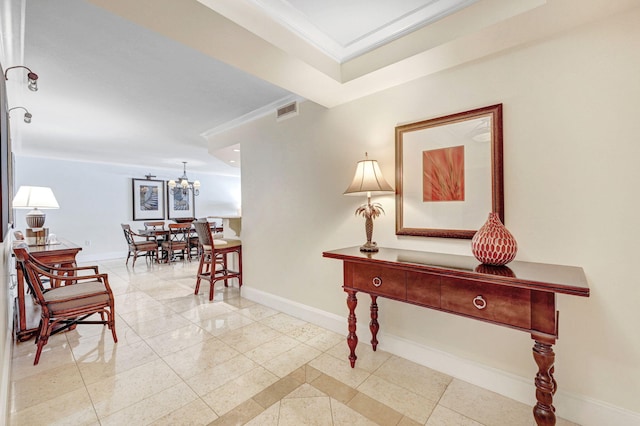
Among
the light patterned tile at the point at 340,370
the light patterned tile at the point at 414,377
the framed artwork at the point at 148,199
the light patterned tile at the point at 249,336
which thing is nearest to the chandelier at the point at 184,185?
the framed artwork at the point at 148,199

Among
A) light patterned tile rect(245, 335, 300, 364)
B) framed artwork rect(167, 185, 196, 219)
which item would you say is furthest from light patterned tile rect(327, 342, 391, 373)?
framed artwork rect(167, 185, 196, 219)

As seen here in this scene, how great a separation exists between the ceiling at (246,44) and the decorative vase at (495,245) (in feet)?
3.56

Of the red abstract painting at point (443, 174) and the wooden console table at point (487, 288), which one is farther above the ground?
the red abstract painting at point (443, 174)

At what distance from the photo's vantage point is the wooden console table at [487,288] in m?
1.22

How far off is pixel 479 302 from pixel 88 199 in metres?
8.60

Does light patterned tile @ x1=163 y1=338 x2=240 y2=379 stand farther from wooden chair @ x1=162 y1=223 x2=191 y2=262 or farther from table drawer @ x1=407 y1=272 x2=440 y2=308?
wooden chair @ x1=162 y1=223 x2=191 y2=262

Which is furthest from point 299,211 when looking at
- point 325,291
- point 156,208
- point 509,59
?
point 156,208

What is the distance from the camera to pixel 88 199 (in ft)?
22.4

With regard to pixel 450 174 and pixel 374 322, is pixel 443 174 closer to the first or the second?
pixel 450 174

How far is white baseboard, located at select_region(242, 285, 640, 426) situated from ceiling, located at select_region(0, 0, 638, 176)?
204 cm

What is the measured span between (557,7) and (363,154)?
1.42 metres

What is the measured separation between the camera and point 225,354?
89.7 inches

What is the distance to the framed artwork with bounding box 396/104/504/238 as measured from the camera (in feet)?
5.74

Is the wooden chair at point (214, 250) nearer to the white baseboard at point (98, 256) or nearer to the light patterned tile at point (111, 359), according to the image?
the light patterned tile at point (111, 359)
